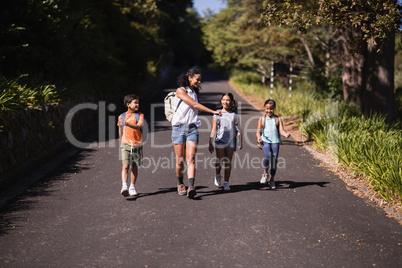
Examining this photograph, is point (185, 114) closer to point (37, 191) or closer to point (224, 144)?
point (224, 144)

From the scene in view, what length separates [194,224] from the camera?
5.21 m

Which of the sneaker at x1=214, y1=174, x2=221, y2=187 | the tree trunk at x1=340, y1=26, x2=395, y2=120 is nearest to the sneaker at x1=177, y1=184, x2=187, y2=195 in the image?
the sneaker at x1=214, y1=174, x2=221, y2=187

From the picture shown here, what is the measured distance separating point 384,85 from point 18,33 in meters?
10.6

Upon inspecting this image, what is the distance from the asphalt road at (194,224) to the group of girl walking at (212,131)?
378mm

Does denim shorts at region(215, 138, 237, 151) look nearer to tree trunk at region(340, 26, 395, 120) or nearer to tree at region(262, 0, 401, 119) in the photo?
tree at region(262, 0, 401, 119)

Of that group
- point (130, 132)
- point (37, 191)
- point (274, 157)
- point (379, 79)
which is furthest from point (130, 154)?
point (379, 79)

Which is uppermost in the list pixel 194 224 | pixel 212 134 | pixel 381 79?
pixel 381 79

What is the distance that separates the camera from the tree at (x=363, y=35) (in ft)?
28.3

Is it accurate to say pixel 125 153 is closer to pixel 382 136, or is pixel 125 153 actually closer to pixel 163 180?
pixel 163 180

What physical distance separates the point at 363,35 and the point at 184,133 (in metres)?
8.40

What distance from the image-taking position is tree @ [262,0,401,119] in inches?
340

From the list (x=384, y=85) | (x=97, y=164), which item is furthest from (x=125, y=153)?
(x=384, y=85)

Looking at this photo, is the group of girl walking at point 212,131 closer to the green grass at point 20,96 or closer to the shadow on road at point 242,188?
the shadow on road at point 242,188

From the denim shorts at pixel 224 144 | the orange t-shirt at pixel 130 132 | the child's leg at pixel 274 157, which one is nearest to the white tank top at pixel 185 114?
the orange t-shirt at pixel 130 132
